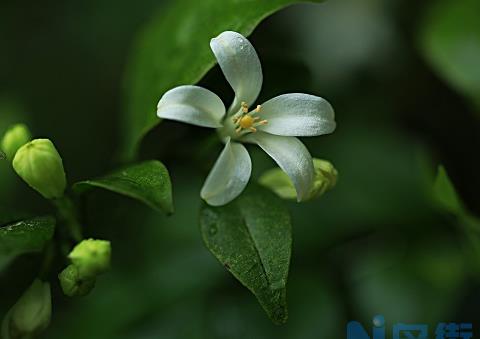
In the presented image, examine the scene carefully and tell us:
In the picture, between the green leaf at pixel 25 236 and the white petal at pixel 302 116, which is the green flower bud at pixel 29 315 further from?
the white petal at pixel 302 116

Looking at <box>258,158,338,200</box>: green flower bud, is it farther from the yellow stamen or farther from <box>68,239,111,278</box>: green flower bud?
<box>68,239,111,278</box>: green flower bud

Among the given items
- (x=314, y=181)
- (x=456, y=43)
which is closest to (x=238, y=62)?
(x=314, y=181)

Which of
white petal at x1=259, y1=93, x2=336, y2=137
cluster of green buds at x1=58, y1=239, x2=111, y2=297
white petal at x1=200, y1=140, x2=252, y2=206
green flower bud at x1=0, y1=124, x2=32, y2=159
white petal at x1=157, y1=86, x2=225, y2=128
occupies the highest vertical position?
white petal at x1=157, y1=86, x2=225, y2=128

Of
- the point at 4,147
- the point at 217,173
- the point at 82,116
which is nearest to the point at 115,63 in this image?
the point at 82,116

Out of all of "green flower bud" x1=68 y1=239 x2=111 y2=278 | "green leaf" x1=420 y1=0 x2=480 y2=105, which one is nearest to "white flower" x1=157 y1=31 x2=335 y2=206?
"green flower bud" x1=68 y1=239 x2=111 y2=278

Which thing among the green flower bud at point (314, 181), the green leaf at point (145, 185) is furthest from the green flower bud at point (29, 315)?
the green flower bud at point (314, 181)

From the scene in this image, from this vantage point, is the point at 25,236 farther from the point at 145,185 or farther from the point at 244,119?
the point at 244,119
